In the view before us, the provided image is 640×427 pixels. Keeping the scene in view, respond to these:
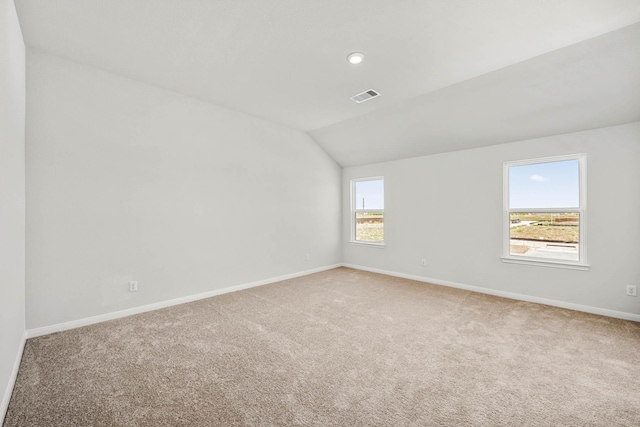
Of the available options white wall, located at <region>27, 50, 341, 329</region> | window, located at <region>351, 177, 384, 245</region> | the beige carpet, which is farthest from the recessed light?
window, located at <region>351, 177, 384, 245</region>

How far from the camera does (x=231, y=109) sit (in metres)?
4.01

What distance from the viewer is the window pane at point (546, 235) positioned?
135 inches

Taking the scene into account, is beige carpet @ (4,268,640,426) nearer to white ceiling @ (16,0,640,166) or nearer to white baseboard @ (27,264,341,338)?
white baseboard @ (27,264,341,338)

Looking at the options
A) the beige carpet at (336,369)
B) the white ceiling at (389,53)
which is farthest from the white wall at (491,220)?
the beige carpet at (336,369)

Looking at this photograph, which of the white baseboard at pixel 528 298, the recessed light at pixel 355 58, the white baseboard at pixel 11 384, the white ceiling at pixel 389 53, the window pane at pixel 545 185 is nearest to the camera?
the white baseboard at pixel 11 384

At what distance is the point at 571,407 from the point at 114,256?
13.4 ft

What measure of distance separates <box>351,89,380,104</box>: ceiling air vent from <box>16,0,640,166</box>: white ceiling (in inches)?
4.5

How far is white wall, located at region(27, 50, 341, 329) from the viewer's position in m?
2.63

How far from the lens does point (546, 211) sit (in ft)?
11.7

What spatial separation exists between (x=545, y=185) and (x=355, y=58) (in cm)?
305

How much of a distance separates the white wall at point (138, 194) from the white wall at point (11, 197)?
22cm

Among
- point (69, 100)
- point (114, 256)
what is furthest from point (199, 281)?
point (69, 100)

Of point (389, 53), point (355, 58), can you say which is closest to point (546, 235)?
point (389, 53)

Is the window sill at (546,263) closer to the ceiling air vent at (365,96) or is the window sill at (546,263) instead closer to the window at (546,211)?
the window at (546,211)
